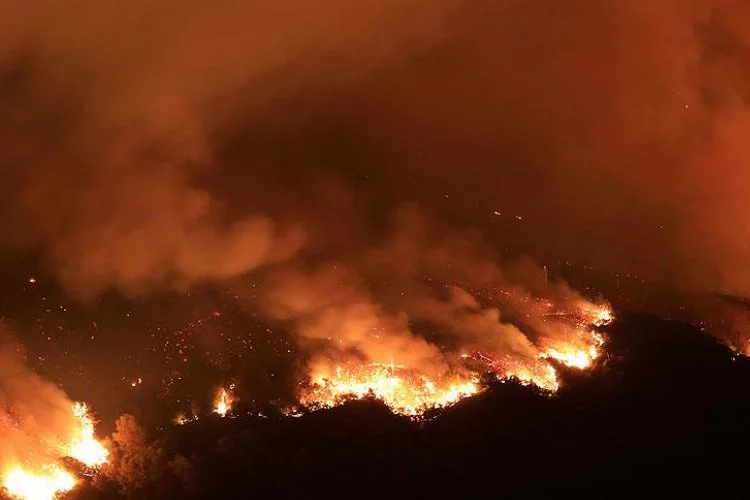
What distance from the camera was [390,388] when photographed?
670 inches

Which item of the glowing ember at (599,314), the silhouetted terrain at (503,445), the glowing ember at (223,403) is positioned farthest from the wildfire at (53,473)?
the glowing ember at (599,314)

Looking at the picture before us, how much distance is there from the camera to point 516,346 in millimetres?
17828

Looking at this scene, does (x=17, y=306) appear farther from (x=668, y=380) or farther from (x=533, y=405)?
(x=668, y=380)

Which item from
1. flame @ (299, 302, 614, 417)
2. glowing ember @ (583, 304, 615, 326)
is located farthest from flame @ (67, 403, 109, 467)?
glowing ember @ (583, 304, 615, 326)

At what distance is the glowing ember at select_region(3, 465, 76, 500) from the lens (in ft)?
50.4

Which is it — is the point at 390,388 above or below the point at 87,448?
above

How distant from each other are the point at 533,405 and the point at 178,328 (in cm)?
1076

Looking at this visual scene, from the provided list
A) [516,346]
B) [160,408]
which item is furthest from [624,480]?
[160,408]

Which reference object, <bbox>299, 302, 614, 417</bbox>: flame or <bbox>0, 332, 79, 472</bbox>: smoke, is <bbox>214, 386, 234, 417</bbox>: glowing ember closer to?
<bbox>299, 302, 614, 417</bbox>: flame

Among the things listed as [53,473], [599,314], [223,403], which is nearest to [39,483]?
[53,473]

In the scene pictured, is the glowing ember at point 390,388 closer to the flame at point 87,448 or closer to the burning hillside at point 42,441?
the flame at point 87,448

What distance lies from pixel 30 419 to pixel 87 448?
6.12ft

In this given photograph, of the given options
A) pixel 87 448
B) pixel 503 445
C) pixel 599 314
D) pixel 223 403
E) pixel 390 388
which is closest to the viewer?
pixel 503 445

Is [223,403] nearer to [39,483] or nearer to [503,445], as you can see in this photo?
[39,483]
